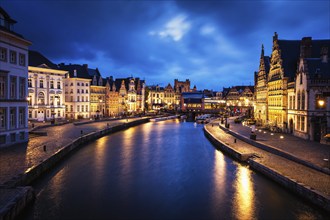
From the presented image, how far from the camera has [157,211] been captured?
1842 cm

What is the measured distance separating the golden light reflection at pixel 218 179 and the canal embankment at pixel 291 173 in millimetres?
2003

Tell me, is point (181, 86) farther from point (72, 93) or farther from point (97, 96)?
point (72, 93)

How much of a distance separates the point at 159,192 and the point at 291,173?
10308 millimetres

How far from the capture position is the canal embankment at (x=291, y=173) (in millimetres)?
17062

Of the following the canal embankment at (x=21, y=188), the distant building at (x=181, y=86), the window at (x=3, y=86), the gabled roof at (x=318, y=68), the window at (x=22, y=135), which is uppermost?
the distant building at (x=181, y=86)

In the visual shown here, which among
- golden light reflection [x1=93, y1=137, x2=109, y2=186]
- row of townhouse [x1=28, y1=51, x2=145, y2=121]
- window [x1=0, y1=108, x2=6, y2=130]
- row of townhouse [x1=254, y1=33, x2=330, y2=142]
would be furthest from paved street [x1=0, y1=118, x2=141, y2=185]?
row of townhouse [x1=28, y1=51, x2=145, y2=121]

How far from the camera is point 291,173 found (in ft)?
69.6

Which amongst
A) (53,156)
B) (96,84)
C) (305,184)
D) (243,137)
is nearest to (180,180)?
(305,184)

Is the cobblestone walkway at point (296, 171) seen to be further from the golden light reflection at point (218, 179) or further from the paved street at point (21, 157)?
the paved street at point (21, 157)

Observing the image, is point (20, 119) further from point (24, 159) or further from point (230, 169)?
point (230, 169)

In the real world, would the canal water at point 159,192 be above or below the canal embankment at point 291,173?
below

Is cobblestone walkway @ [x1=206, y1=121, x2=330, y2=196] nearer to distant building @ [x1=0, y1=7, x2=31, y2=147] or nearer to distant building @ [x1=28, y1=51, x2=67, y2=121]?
distant building @ [x1=0, y1=7, x2=31, y2=147]

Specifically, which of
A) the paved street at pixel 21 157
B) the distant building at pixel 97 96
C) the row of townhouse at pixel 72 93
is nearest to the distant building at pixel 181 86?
the row of townhouse at pixel 72 93

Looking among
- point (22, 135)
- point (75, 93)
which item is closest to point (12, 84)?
point (22, 135)
